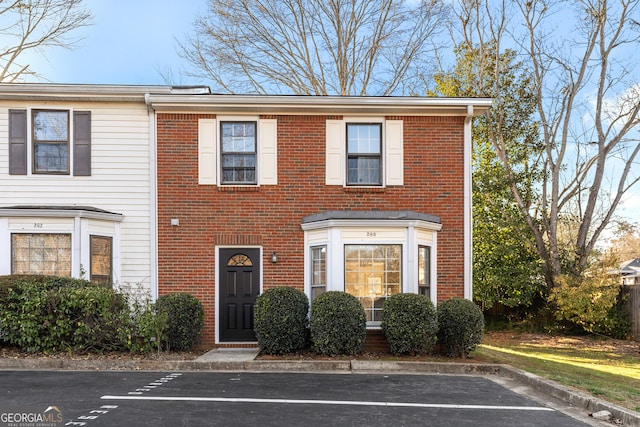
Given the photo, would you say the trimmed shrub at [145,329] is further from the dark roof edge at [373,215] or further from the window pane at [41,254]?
the dark roof edge at [373,215]

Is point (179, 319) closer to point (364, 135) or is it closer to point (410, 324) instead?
point (410, 324)

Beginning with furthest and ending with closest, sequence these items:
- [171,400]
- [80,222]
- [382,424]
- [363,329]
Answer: [80,222]
[363,329]
[171,400]
[382,424]

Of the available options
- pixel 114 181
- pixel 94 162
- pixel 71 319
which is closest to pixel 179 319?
pixel 71 319

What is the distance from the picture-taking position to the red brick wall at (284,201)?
1197 centimetres

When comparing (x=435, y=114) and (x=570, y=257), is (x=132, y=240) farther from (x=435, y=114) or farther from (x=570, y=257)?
(x=570, y=257)

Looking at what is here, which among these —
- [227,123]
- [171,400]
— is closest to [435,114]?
[227,123]

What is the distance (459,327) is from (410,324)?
102 cm

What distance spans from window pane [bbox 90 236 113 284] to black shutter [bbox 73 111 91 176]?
1.56m

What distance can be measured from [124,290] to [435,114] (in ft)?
25.8

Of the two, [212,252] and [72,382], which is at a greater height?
[212,252]

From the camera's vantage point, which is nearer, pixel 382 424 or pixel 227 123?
pixel 382 424

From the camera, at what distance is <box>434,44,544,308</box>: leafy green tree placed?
18594mm

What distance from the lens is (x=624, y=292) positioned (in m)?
16.8

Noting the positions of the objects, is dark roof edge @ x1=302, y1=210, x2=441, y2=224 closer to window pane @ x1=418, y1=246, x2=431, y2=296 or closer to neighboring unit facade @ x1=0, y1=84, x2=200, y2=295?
window pane @ x1=418, y1=246, x2=431, y2=296
